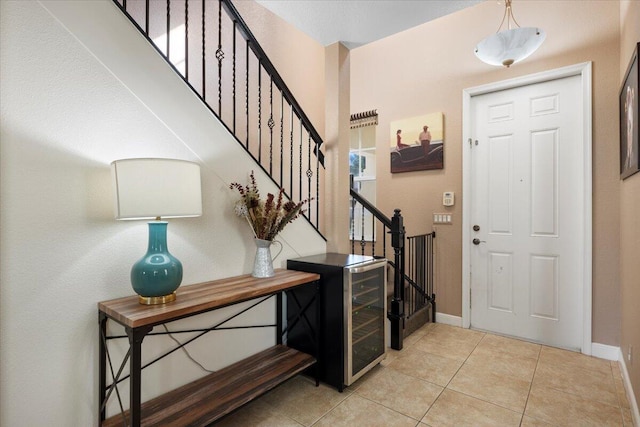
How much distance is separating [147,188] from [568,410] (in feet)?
8.86

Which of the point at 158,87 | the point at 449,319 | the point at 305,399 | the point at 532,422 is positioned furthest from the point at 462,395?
the point at 158,87

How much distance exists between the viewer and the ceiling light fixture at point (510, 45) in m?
2.31

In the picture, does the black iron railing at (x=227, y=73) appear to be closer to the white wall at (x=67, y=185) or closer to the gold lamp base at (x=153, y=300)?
the white wall at (x=67, y=185)

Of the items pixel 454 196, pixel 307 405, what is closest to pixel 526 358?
pixel 454 196

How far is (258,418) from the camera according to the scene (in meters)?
1.86

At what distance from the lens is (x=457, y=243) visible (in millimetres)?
3383

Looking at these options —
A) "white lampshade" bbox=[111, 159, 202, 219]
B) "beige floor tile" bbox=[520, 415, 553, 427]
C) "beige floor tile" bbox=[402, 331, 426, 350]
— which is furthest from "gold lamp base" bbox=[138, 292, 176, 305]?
"beige floor tile" bbox=[402, 331, 426, 350]

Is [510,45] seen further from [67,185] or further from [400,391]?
[67,185]

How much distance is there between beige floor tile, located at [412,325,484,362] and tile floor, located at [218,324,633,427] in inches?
0.8

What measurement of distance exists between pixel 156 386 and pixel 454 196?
3.09m

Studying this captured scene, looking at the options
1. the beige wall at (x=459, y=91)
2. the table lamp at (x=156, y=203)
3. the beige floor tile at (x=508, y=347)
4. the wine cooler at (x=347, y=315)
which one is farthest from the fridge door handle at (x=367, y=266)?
the beige wall at (x=459, y=91)

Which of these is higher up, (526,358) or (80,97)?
(80,97)

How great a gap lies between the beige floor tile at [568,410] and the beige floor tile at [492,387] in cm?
6

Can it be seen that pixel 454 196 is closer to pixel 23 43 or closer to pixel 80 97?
pixel 80 97
